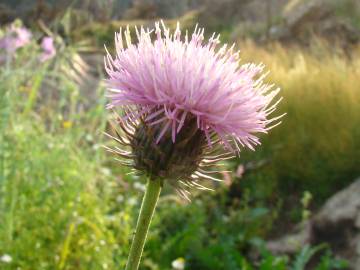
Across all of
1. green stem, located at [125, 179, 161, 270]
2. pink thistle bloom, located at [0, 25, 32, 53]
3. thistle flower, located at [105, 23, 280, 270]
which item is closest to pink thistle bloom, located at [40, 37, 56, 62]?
pink thistle bloom, located at [0, 25, 32, 53]

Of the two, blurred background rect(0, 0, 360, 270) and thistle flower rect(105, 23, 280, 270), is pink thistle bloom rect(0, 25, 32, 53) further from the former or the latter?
thistle flower rect(105, 23, 280, 270)

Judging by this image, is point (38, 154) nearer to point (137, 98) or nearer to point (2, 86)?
point (2, 86)

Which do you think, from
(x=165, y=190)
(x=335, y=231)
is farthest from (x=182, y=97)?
(x=165, y=190)

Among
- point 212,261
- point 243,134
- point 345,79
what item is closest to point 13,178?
point 212,261

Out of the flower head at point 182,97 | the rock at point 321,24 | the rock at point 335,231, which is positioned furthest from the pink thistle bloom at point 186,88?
the rock at point 321,24

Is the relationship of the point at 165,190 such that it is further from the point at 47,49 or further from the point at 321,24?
the point at 321,24

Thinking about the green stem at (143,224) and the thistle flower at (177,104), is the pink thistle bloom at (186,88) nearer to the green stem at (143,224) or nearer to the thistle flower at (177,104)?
the thistle flower at (177,104)
